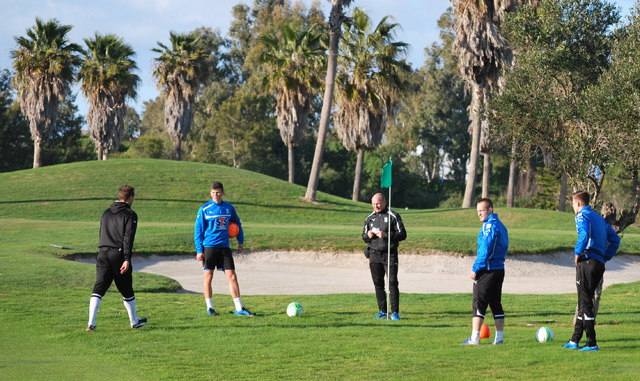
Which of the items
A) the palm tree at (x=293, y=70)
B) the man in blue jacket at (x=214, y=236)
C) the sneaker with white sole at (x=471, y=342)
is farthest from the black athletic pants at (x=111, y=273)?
the palm tree at (x=293, y=70)

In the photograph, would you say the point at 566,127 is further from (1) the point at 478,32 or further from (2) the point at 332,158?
(2) the point at 332,158

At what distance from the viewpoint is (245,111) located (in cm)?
6625

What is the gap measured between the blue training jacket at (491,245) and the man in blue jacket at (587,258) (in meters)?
0.95

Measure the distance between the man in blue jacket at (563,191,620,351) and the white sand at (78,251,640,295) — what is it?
952cm

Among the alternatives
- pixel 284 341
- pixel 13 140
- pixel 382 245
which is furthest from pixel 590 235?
pixel 13 140

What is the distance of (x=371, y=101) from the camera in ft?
148

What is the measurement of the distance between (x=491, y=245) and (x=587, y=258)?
1285 mm

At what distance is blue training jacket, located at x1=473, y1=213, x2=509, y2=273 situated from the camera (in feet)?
31.4

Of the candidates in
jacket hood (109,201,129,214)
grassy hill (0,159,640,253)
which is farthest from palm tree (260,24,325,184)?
jacket hood (109,201,129,214)

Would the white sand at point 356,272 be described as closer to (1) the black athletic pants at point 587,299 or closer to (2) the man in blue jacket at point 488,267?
(2) the man in blue jacket at point 488,267

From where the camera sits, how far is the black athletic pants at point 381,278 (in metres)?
12.2

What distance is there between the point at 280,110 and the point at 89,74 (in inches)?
514

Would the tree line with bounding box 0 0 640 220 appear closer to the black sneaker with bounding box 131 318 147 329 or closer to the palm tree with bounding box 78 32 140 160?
the palm tree with bounding box 78 32 140 160

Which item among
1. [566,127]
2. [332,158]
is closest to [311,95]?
[332,158]
